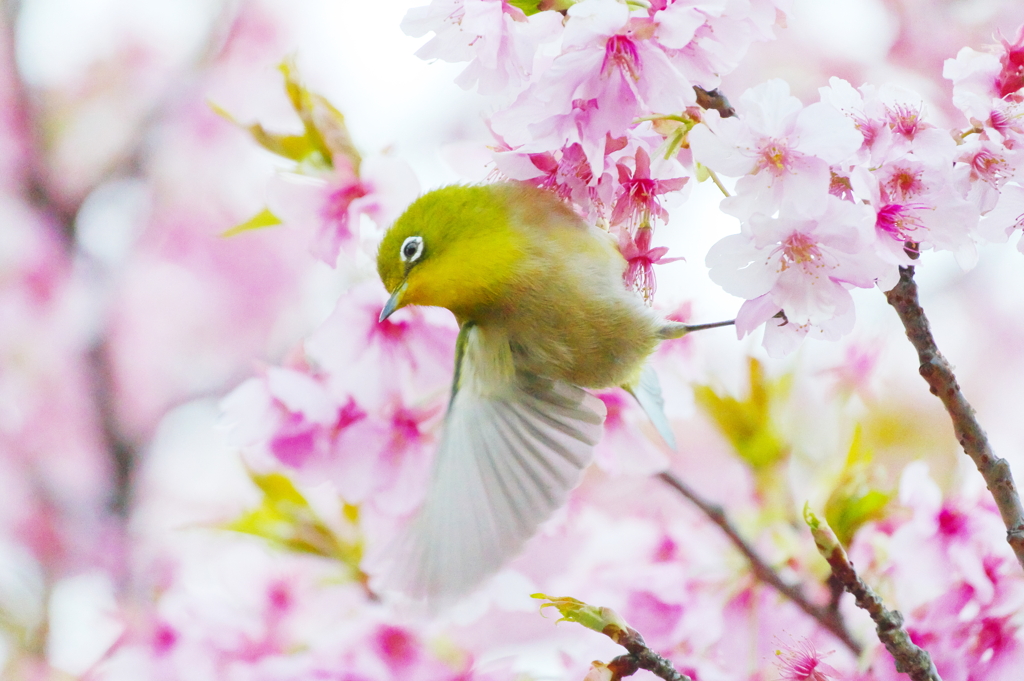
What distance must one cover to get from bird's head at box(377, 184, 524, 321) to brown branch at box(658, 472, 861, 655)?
1.22 ft

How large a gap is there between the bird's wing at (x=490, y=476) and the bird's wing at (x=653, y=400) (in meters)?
0.12

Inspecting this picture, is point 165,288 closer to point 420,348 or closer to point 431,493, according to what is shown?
point 420,348

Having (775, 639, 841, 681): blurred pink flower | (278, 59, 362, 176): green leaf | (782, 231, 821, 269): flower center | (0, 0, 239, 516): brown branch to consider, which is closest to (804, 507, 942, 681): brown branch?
(775, 639, 841, 681): blurred pink flower

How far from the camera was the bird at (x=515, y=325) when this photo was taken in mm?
1017

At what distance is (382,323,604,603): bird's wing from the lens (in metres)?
0.94

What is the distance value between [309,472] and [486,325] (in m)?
0.32

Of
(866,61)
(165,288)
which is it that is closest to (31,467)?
(165,288)

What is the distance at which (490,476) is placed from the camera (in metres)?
1.01

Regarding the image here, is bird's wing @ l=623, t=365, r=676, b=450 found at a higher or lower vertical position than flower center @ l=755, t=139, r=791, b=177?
lower

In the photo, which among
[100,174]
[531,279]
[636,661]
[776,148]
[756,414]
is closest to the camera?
[776,148]

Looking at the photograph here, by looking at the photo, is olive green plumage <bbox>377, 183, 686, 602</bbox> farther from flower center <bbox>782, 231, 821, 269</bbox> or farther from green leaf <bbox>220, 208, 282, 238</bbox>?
flower center <bbox>782, 231, 821, 269</bbox>

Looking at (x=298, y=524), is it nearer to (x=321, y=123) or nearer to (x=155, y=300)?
(x=321, y=123)

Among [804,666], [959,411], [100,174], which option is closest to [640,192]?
[959,411]

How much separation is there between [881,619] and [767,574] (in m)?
0.41
